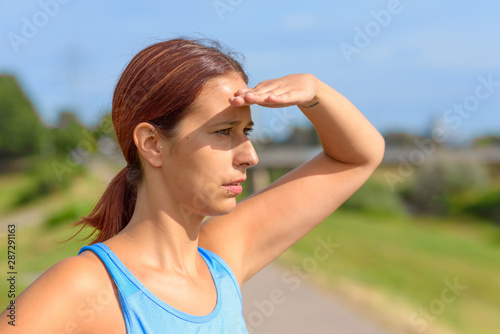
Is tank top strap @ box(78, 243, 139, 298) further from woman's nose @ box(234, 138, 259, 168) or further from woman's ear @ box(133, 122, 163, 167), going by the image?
woman's nose @ box(234, 138, 259, 168)

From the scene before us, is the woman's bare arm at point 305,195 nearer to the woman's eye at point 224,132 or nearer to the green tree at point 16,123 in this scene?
the woman's eye at point 224,132

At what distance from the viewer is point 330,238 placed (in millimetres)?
15477

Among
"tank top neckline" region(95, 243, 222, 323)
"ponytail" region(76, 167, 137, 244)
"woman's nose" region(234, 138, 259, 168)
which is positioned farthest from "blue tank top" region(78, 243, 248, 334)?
"woman's nose" region(234, 138, 259, 168)

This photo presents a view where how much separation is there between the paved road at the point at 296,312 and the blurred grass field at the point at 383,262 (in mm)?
244

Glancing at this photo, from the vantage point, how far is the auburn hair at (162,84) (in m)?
1.83

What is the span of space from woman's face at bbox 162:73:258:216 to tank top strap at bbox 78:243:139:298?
269mm

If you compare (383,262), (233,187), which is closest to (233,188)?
(233,187)

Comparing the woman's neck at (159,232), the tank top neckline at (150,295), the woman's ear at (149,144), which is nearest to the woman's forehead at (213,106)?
the woman's ear at (149,144)

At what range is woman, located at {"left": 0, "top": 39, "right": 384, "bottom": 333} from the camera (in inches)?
66.5

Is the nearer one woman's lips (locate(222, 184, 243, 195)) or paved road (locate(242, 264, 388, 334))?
woman's lips (locate(222, 184, 243, 195))

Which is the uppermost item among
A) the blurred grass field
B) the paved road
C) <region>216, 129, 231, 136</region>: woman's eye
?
<region>216, 129, 231, 136</region>: woman's eye

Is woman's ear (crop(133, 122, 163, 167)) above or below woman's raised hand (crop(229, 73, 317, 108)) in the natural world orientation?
below

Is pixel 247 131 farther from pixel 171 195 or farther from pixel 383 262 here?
pixel 383 262

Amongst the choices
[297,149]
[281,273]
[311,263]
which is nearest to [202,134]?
[281,273]
